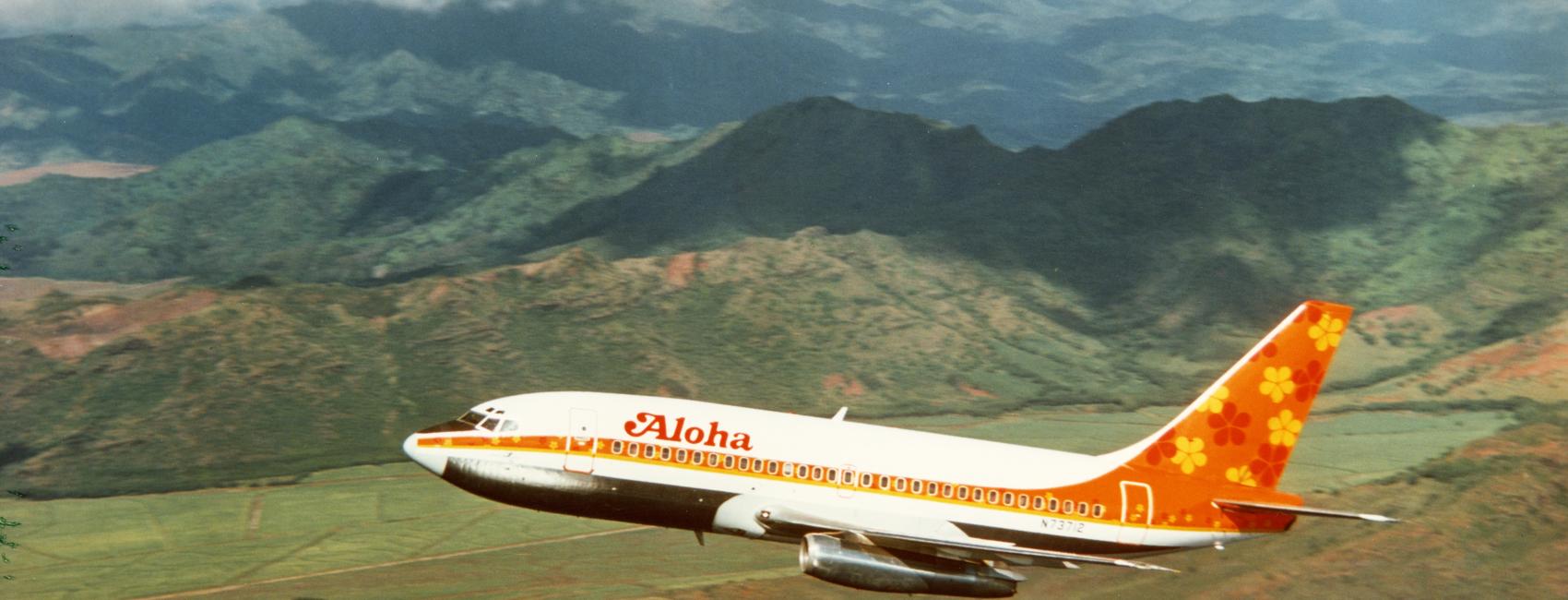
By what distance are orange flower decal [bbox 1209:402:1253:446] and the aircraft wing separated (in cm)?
914

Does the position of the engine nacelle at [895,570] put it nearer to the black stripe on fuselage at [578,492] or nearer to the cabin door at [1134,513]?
the black stripe on fuselage at [578,492]

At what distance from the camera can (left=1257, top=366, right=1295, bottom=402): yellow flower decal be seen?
7000 cm

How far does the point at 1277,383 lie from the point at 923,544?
20.1 meters

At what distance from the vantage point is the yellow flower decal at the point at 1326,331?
6975 cm

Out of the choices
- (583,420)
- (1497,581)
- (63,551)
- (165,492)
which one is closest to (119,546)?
(63,551)

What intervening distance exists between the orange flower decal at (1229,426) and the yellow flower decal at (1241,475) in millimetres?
1219

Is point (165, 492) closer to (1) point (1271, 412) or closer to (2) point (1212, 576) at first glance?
(2) point (1212, 576)

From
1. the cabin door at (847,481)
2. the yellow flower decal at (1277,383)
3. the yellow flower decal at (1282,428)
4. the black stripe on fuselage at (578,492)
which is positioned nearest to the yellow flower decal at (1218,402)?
the yellow flower decal at (1277,383)

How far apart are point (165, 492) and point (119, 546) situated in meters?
22.5

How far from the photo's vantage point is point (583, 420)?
64.2 metres

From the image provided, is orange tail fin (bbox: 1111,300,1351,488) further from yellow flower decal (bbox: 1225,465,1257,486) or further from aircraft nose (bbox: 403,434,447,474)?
aircraft nose (bbox: 403,434,447,474)

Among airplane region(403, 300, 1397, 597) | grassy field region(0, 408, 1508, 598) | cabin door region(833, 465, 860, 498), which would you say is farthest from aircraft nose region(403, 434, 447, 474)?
grassy field region(0, 408, 1508, 598)

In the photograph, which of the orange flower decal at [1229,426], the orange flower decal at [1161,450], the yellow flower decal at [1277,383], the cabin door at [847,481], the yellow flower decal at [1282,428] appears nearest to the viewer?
the cabin door at [847,481]

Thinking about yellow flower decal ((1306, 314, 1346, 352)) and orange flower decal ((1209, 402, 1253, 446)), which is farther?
orange flower decal ((1209, 402, 1253, 446))
